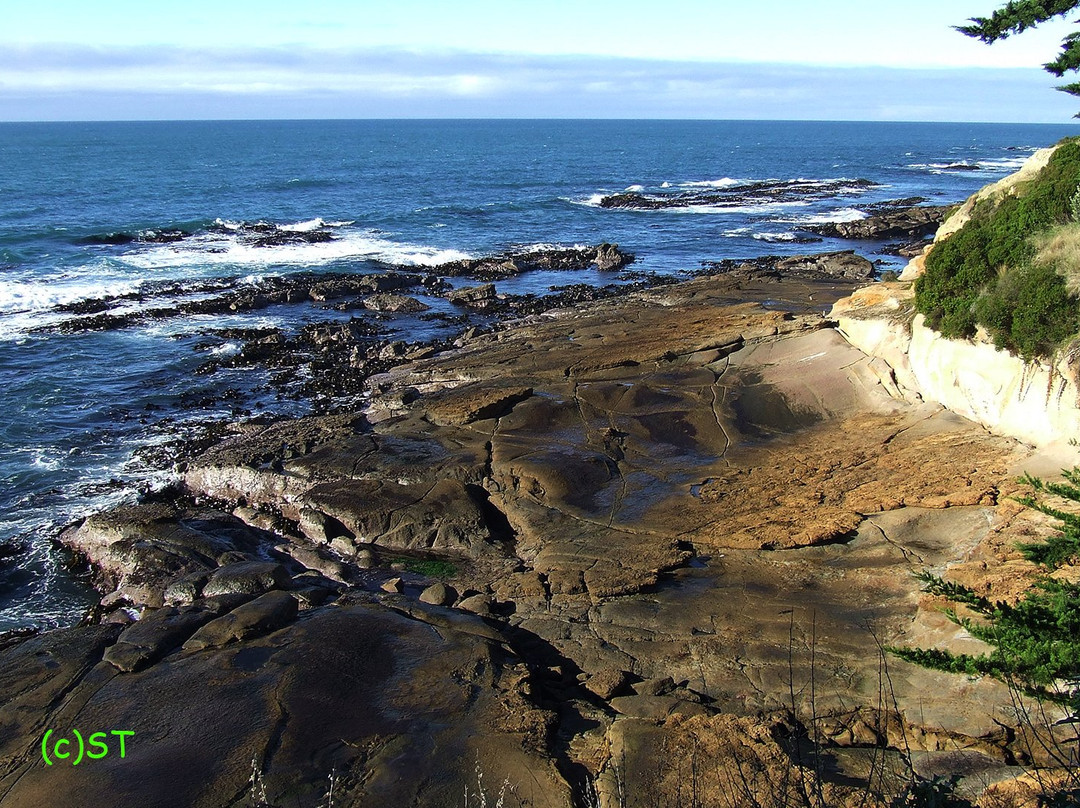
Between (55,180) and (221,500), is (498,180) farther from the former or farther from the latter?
(221,500)

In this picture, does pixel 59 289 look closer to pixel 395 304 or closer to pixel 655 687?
pixel 395 304

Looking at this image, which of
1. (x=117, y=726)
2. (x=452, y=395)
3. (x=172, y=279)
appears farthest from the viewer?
(x=172, y=279)

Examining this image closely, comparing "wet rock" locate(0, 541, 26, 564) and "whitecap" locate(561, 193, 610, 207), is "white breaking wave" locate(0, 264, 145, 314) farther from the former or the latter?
"whitecap" locate(561, 193, 610, 207)

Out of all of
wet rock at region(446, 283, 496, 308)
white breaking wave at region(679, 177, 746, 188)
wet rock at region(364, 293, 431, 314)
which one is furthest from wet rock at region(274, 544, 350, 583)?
white breaking wave at region(679, 177, 746, 188)

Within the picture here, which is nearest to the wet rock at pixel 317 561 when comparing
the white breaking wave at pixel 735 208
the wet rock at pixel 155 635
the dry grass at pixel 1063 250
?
the wet rock at pixel 155 635

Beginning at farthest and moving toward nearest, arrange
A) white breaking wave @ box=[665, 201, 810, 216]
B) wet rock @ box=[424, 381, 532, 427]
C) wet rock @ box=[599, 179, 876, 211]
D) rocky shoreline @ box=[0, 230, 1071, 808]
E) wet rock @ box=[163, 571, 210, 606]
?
wet rock @ box=[599, 179, 876, 211], white breaking wave @ box=[665, 201, 810, 216], wet rock @ box=[424, 381, 532, 427], wet rock @ box=[163, 571, 210, 606], rocky shoreline @ box=[0, 230, 1071, 808]

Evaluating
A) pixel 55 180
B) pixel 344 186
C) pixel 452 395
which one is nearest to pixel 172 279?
pixel 452 395

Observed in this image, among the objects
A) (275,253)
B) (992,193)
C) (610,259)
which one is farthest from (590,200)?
(992,193)
